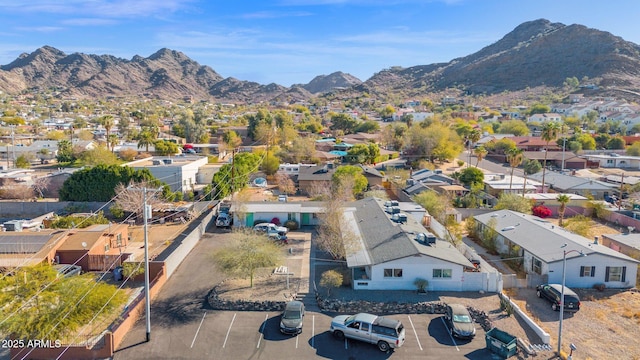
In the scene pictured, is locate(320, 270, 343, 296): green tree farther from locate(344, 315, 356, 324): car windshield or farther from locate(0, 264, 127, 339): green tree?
locate(0, 264, 127, 339): green tree

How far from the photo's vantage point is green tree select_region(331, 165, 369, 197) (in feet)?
151

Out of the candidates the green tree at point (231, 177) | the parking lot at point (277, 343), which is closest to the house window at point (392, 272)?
the parking lot at point (277, 343)

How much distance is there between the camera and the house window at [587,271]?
2548cm

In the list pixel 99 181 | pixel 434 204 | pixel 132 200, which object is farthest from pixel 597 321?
pixel 99 181

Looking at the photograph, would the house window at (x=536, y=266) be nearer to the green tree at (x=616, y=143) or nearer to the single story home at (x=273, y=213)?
the single story home at (x=273, y=213)

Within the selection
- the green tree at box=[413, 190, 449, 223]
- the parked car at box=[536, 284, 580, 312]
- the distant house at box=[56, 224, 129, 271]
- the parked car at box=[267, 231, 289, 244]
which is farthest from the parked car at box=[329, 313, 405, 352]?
the green tree at box=[413, 190, 449, 223]

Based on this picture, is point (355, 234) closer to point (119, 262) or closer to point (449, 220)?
point (449, 220)

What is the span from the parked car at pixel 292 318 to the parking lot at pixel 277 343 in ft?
1.02

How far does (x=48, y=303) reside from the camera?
17938 mm

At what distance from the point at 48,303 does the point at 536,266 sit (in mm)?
26172

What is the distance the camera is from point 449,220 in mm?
37406

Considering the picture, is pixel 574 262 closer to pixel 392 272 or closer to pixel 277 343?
pixel 392 272

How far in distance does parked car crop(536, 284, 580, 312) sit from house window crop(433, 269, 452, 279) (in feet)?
16.8

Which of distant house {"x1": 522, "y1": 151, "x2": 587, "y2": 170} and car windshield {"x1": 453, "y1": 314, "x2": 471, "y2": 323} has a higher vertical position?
distant house {"x1": 522, "y1": 151, "x2": 587, "y2": 170}
